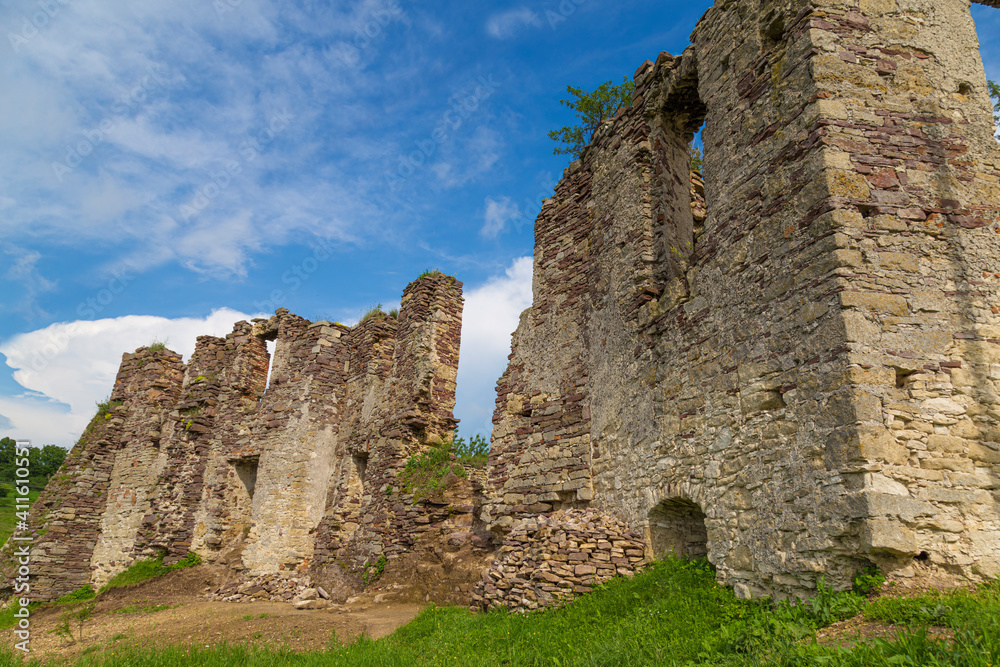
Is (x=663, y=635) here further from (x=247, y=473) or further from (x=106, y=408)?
(x=106, y=408)

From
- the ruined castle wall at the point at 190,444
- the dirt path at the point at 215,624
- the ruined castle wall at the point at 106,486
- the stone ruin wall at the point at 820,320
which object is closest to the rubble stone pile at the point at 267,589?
the dirt path at the point at 215,624

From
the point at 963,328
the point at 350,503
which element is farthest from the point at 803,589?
the point at 350,503

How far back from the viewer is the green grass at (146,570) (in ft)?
55.6

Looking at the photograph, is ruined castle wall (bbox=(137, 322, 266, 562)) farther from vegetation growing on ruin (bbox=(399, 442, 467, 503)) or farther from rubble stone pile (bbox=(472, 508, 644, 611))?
rubble stone pile (bbox=(472, 508, 644, 611))

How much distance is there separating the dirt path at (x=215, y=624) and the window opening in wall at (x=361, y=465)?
325 centimetres

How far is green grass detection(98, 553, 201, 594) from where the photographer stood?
17.0m

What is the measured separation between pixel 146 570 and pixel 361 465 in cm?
823

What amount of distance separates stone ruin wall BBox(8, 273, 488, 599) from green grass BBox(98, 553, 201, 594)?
28 centimetres

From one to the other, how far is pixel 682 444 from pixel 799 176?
3181 mm

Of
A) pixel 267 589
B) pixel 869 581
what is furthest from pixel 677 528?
pixel 267 589

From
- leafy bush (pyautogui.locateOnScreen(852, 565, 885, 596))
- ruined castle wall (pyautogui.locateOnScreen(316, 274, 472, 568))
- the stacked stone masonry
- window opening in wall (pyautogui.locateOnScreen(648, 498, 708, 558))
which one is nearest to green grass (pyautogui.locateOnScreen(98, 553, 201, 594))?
ruined castle wall (pyautogui.locateOnScreen(316, 274, 472, 568))

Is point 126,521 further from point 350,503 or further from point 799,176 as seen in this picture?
point 799,176

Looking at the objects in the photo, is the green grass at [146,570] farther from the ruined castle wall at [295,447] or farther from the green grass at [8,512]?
the green grass at [8,512]

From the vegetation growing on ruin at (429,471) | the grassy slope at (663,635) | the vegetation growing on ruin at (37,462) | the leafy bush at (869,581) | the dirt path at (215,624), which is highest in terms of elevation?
the vegetation growing on ruin at (37,462)
